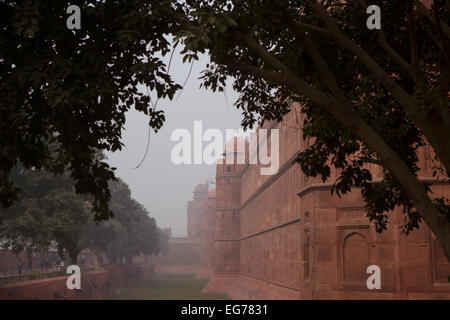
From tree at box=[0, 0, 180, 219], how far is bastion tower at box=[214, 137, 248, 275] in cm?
3518

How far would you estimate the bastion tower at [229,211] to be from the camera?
136 ft

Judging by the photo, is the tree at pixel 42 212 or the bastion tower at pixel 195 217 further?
the bastion tower at pixel 195 217

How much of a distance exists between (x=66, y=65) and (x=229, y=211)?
37584mm

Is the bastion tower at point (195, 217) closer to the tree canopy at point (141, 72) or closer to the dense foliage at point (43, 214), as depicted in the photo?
the dense foliage at point (43, 214)

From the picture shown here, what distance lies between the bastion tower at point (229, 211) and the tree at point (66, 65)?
3518 centimetres

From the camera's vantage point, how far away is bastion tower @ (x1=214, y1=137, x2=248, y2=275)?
4147 centimetres

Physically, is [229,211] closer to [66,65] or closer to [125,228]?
[125,228]

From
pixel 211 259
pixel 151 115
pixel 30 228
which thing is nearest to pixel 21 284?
pixel 30 228

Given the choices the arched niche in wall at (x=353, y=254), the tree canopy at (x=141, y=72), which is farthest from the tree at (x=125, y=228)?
the tree canopy at (x=141, y=72)

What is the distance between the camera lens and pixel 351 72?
7145mm

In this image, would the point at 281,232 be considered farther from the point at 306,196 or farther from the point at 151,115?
the point at 151,115

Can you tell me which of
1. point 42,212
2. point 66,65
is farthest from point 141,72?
point 42,212

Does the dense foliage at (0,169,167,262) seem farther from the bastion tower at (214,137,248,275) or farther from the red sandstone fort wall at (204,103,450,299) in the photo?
the bastion tower at (214,137,248,275)

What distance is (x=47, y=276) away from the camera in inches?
1071
